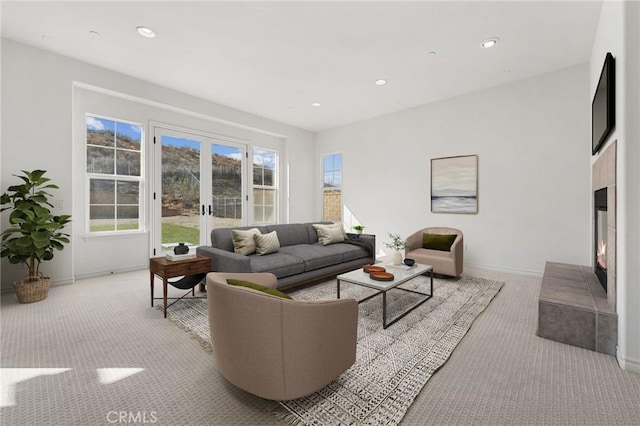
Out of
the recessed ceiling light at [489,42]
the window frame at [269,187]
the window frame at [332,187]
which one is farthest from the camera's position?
the window frame at [332,187]

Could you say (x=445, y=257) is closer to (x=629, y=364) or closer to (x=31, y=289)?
(x=629, y=364)

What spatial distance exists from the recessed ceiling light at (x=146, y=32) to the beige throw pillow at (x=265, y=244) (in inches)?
103

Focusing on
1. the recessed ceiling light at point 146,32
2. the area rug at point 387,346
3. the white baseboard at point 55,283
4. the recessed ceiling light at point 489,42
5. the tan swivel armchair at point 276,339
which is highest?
the recessed ceiling light at point 146,32

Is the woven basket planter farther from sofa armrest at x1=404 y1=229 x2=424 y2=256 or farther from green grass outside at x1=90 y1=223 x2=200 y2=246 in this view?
sofa armrest at x1=404 y1=229 x2=424 y2=256

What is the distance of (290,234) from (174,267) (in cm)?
189

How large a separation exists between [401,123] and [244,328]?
5.34 meters

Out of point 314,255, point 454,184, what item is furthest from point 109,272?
point 454,184

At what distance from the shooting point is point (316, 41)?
3.35 meters

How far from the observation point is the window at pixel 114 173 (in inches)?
169

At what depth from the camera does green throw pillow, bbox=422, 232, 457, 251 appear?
14.5 ft

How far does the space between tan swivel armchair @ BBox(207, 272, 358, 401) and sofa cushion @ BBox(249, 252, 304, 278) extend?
4.95 ft

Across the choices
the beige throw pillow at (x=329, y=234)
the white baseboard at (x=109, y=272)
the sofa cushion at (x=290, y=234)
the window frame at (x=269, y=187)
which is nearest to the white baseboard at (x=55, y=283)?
the white baseboard at (x=109, y=272)

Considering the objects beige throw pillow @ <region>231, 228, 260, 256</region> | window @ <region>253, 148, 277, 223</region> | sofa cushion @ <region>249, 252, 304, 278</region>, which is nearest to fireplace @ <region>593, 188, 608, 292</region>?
sofa cushion @ <region>249, 252, 304, 278</region>

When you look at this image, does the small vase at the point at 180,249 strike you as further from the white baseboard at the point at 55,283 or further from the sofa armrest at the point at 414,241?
the sofa armrest at the point at 414,241
